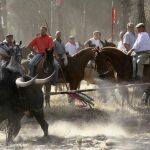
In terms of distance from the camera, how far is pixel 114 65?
55.4 ft

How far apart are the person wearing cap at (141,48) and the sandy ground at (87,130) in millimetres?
1581

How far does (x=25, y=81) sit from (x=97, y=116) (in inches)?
160

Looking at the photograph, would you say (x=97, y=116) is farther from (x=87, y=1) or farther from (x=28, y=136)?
(x=87, y=1)

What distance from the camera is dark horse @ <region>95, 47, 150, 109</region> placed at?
16484mm

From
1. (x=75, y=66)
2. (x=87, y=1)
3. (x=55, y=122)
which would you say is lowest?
(x=55, y=122)

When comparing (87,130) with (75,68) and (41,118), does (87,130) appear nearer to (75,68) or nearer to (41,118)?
(41,118)

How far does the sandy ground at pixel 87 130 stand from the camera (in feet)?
33.5

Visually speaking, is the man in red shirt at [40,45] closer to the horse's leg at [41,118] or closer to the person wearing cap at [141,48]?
the person wearing cap at [141,48]

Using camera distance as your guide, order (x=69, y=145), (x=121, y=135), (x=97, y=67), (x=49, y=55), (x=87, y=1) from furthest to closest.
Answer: (x=87, y=1) < (x=97, y=67) < (x=49, y=55) < (x=121, y=135) < (x=69, y=145)

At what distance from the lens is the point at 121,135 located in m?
11.5

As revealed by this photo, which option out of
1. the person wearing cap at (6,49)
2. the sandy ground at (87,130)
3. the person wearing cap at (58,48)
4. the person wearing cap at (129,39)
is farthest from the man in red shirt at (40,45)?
the person wearing cap at (129,39)

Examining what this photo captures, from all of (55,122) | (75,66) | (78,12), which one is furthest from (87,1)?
(55,122)

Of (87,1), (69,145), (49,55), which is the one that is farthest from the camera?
(87,1)

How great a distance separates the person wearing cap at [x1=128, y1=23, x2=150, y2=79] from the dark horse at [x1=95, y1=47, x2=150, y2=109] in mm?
292
